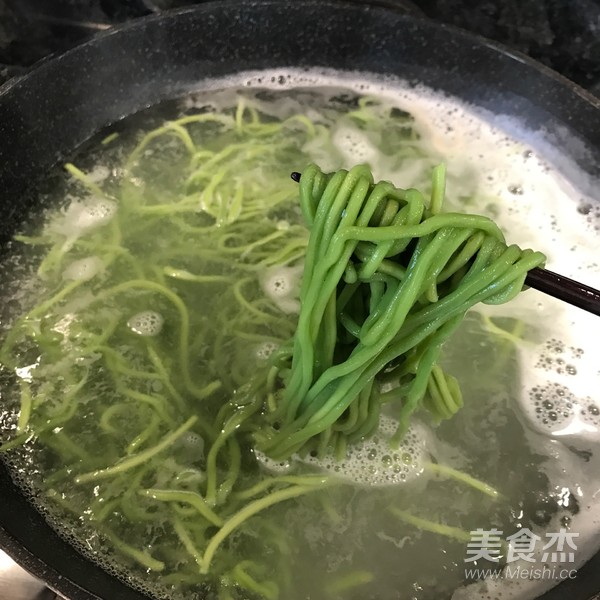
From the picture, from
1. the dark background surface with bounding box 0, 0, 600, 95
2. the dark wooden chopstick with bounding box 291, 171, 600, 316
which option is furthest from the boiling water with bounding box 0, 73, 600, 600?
the dark wooden chopstick with bounding box 291, 171, 600, 316

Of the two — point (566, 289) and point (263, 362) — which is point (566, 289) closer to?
→ point (566, 289)

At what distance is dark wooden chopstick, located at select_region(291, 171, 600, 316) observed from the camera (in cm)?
93

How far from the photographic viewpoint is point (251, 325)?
160 cm

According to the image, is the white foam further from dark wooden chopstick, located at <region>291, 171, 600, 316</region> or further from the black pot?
the black pot

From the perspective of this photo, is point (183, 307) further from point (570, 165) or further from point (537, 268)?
point (570, 165)

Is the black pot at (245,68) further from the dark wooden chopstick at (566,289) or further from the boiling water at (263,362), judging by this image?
the dark wooden chopstick at (566,289)

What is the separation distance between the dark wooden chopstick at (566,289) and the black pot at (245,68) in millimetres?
1089

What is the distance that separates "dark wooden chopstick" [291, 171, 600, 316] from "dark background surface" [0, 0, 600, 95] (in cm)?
149

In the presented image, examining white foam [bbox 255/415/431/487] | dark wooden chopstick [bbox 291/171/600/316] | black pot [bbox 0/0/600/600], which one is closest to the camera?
dark wooden chopstick [bbox 291/171/600/316]

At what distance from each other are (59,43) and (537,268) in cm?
185

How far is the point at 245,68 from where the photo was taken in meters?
2.12

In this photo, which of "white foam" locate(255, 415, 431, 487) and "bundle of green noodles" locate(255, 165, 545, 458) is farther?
"white foam" locate(255, 415, 431, 487)

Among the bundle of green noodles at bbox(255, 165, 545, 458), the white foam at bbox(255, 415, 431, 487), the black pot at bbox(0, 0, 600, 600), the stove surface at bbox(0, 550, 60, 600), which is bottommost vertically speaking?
the stove surface at bbox(0, 550, 60, 600)

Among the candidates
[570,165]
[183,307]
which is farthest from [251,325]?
[570,165]
